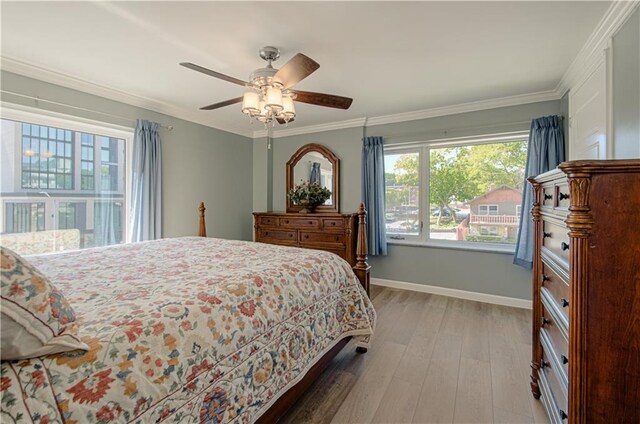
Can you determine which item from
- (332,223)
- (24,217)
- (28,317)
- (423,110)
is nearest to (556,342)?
(28,317)

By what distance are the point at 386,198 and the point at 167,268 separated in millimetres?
3217

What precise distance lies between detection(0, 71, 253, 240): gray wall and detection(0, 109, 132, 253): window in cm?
21

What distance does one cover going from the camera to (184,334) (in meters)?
1.04

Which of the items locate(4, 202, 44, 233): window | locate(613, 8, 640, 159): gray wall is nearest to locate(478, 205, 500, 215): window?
locate(613, 8, 640, 159): gray wall

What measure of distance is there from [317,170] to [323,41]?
2.52 metres

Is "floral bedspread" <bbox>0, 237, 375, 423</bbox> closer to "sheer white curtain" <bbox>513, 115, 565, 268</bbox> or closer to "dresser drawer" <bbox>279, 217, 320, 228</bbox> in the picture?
"dresser drawer" <bbox>279, 217, 320, 228</bbox>

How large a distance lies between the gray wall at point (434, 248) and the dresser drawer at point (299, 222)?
1.79 ft

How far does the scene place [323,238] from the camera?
405cm

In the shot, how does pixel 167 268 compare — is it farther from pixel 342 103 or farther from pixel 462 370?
Result: pixel 462 370

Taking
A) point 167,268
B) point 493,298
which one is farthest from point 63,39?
point 493,298

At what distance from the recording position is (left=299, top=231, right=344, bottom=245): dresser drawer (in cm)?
396

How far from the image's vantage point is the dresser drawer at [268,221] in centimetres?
444

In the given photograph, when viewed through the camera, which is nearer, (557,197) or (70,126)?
(557,197)

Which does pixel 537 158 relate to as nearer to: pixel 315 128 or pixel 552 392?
pixel 552 392
